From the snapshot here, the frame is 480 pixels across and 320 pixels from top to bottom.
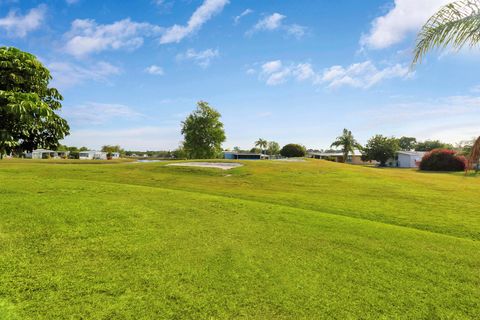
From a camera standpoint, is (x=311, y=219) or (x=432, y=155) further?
(x=432, y=155)

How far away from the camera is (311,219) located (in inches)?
352

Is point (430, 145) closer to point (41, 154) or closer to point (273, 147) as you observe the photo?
point (273, 147)

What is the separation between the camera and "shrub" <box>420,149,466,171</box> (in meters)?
45.5

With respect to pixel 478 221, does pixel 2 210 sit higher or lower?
higher

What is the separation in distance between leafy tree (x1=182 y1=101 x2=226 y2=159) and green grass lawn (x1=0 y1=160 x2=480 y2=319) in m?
47.5

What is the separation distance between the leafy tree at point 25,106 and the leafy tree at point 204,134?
5152cm

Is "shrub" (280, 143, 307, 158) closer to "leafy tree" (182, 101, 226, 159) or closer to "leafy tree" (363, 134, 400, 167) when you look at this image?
"leafy tree" (182, 101, 226, 159)

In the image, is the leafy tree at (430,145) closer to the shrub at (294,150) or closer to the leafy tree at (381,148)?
the leafy tree at (381,148)

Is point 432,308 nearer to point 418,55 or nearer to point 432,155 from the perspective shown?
point 418,55

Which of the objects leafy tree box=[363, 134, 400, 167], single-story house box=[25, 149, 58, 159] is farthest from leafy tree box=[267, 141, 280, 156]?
single-story house box=[25, 149, 58, 159]

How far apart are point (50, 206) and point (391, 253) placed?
32.3 ft

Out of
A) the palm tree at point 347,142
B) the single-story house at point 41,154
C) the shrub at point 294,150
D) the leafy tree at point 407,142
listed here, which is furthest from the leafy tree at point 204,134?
the leafy tree at point 407,142

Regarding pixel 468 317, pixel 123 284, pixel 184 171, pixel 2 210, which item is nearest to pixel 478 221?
pixel 468 317

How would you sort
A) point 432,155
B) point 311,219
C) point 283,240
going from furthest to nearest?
point 432,155 < point 311,219 < point 283,240
